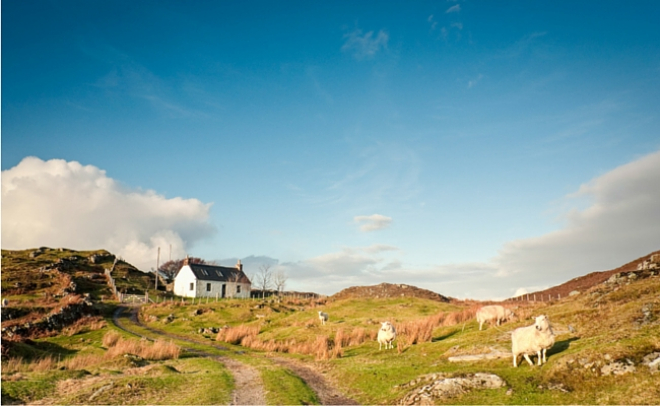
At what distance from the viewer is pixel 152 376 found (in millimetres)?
24891

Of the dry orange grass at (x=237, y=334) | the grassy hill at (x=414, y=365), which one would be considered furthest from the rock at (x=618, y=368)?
the dry orange grass at (x=237, y=334)

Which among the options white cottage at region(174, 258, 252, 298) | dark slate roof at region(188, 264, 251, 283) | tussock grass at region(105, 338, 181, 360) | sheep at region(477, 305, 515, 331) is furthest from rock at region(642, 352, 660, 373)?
dark slate roof at region(188, 264, 251, 283)

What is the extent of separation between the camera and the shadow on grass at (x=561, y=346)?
19555 mm

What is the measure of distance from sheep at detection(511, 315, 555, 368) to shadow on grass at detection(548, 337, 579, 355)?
A: 5.22 ft

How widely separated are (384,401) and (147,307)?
5962 centimetres

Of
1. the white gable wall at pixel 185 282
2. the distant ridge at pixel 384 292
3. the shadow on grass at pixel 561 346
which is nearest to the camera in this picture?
the shadow on grass at pixel 561 346

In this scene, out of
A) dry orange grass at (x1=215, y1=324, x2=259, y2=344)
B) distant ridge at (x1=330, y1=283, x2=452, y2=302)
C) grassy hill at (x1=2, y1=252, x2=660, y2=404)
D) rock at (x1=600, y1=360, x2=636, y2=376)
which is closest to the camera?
rock at (x1=600, y1=360, x2=636, y2=376)

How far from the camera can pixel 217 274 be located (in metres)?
105

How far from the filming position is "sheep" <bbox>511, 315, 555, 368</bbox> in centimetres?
1791

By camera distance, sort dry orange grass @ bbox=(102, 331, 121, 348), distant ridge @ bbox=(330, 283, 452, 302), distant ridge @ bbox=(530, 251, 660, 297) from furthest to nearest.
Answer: distant ridge @ bbox=(330, 283, 452, 302), distant ridge @ bbox=(530, 251, 660, 297), dry orange grass @ bbox=(102, 331, 121, 348)

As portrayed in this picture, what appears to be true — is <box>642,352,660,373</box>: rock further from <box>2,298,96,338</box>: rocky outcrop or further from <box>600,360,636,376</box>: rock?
<box>2,298,96,338</box>: rocky outcrop

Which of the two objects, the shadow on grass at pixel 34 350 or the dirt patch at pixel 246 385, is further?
the shadow on grass at pixel 34 350

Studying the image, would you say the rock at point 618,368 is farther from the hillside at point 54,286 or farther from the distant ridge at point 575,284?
the distant ridge at point 575,284

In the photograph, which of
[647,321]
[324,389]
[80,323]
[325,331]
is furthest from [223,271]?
[647,321]
